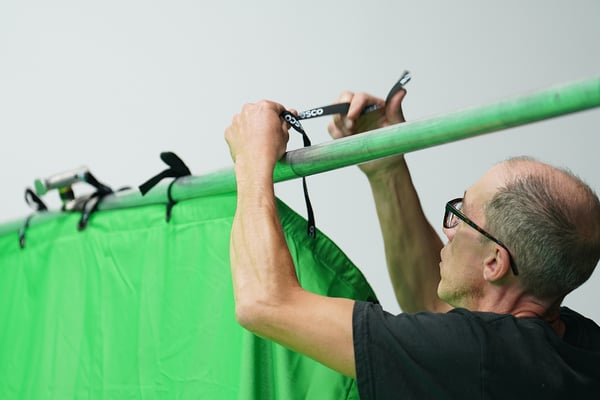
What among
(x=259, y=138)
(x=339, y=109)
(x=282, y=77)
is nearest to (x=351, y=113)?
(x=339, y=109)

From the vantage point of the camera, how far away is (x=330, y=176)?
1.93m

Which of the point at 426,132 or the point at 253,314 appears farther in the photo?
→ the point at 253,314

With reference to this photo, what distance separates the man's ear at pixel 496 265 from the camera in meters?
1.14

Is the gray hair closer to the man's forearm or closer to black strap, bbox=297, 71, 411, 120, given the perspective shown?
black strap, bbox=297, 71, 411, 120

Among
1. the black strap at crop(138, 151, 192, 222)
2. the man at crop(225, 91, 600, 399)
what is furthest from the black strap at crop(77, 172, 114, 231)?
the man at crop(225, 91, 600, 399)

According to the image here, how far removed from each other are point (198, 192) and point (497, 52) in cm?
88

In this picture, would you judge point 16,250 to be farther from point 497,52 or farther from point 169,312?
point 497,52

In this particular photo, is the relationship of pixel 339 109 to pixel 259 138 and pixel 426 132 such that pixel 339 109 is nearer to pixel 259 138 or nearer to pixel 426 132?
pixel 259 138

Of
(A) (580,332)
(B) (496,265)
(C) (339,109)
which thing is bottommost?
(A) (580,332)

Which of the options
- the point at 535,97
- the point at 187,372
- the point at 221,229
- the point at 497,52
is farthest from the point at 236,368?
the point at 497,52

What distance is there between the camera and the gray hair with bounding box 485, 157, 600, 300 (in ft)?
3.59

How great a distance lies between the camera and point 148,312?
4.39 feet

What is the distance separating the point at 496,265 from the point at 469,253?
0.05 m

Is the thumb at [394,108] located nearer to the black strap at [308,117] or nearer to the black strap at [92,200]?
the black strap at [308,117]
